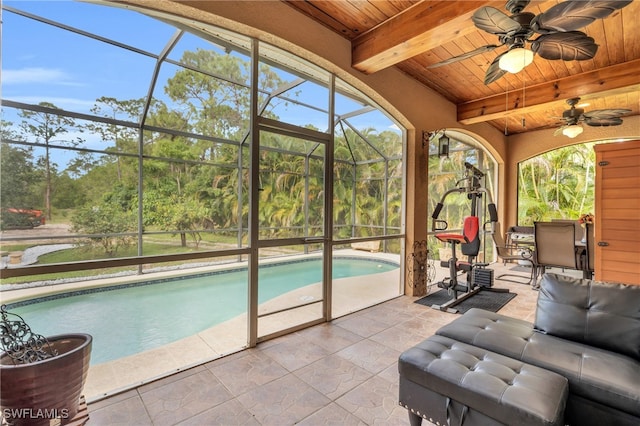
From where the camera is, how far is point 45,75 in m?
5.07

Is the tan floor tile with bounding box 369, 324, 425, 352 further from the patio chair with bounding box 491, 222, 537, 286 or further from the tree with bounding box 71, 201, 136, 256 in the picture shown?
the tree with bounding box 71, 201, 136, 256

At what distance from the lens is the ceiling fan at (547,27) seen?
1.85 metres

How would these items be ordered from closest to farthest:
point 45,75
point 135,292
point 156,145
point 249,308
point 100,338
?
point 249,308, point 100,338, point 45,75, point 135,292, point 156,145

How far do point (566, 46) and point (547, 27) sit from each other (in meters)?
0.35

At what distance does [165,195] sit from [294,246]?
17.4ft

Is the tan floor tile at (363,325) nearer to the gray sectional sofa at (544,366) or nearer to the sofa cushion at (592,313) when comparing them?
the gray sectional sofa at (544,366)

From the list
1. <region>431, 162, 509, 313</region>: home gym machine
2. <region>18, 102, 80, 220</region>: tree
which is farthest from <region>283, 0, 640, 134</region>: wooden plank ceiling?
<region>18, 102, 80, 220</region>: tree

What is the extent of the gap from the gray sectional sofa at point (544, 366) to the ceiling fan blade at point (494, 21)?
2.05m

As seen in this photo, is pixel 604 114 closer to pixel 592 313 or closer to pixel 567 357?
pixel 592 313

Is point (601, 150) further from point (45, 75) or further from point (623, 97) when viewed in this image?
point (45, 75)

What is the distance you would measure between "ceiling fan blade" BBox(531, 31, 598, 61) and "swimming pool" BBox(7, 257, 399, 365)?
3.06 m

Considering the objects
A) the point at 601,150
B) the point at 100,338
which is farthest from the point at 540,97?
the point at 100,338

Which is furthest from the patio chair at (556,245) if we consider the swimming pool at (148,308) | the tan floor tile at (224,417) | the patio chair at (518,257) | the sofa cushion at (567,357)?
the tan floor tile at (224,417)

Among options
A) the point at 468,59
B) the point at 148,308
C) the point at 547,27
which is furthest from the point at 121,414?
the point at 468,59
